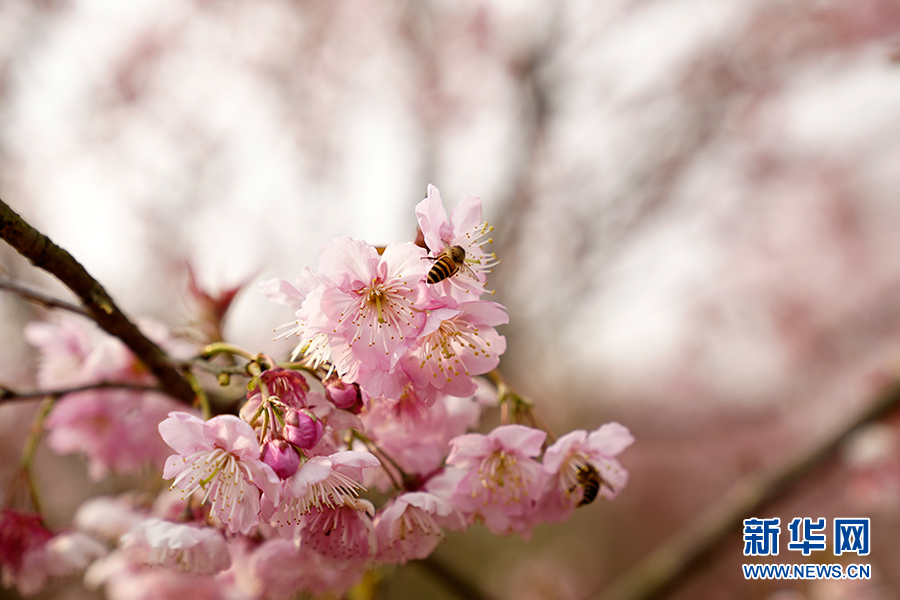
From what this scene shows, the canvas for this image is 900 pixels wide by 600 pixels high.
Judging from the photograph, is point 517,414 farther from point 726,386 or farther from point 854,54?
point 726,386

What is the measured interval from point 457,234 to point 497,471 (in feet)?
1.45

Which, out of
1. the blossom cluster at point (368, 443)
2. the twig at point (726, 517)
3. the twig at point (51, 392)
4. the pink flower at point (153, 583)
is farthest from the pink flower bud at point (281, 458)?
the twig at point (726, 517)

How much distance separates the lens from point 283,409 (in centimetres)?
77

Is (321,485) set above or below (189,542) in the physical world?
above

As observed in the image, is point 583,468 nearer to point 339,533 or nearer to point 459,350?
point 459,350

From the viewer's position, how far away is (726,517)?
226 cm

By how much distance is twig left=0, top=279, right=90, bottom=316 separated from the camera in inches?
37.4

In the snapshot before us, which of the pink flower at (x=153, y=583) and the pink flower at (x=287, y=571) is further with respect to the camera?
the pink flower at (x=153, y=583)

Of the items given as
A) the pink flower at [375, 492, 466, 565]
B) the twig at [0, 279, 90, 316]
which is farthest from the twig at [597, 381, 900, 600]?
the twig at [0, 279, 90, 316]

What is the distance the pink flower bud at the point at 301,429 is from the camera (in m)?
0.75

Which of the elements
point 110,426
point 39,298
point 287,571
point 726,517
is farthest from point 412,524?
point 726,517

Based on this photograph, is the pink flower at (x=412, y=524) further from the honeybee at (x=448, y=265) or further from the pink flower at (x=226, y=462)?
the honeybee at (x=448, y=265)

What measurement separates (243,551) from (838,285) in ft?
32.2

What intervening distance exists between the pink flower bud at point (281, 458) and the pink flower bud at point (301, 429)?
14 mm
